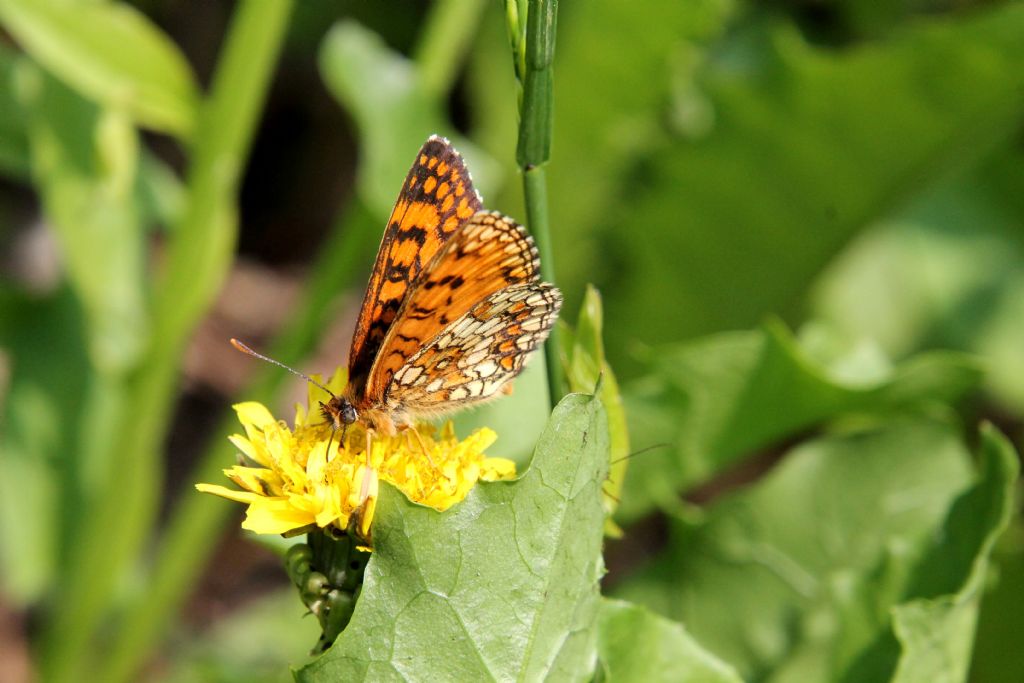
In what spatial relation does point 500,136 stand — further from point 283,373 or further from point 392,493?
point 392,493

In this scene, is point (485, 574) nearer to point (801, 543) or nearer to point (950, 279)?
point (801, 543)

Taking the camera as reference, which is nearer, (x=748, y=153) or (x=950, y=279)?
(x=748, y=153)

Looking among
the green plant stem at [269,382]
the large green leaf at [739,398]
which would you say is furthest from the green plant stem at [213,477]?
the large green leaf at [739,398]

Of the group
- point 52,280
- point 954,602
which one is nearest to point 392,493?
point 954,602

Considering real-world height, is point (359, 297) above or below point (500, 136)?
below

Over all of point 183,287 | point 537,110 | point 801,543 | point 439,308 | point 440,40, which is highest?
point 537,110

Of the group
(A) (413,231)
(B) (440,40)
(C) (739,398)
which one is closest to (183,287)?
(B) (440,40)
